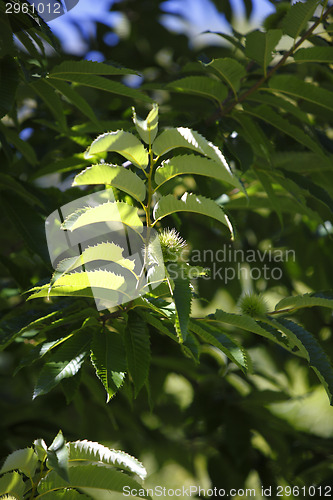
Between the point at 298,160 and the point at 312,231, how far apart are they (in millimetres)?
505

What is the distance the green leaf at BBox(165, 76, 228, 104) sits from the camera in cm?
120

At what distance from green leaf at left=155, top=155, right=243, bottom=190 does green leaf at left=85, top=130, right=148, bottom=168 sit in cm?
4

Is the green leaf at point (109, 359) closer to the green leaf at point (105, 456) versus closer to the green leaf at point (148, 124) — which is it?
the green leaf at point (105, 456)

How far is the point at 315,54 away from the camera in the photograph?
47.4 inches

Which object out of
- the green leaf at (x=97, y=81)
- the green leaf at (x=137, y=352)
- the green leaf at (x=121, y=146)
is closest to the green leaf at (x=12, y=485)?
the green leaf at (x=137, y=352)

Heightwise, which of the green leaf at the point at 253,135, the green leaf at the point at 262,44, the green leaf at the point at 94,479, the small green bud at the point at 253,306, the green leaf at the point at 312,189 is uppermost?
the green leaf at the point at 262,44

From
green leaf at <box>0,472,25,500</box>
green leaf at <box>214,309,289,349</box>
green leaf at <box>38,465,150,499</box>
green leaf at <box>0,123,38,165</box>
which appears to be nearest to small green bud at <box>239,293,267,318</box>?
green leaf at <box>214,309,289,349</box>

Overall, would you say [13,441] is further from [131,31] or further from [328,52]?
[131,31]

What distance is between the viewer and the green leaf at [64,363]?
88cm

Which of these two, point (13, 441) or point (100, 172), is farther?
point (13, 441)

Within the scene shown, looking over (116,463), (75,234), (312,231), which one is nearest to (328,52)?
(75,234)

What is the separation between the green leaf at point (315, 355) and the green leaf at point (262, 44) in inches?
24.5

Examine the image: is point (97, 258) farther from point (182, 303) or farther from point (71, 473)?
point (71, 473)

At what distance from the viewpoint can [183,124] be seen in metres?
1.28
